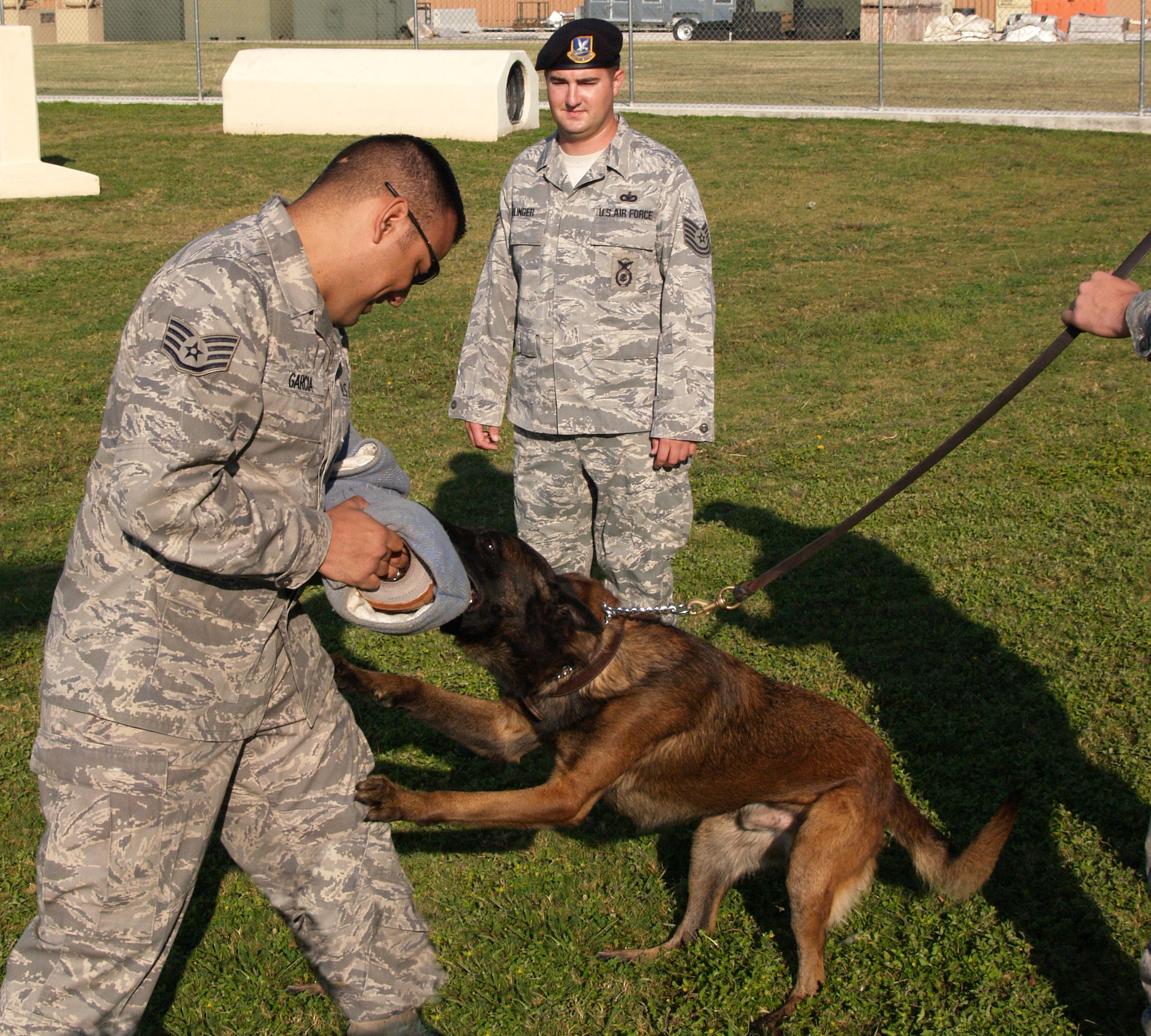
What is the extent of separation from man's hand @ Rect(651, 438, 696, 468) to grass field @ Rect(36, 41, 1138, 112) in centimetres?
1829

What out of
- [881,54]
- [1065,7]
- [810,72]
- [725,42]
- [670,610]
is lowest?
[670,610]

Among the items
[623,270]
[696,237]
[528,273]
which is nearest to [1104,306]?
[696,237]

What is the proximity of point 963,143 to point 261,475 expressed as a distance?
18.2 m

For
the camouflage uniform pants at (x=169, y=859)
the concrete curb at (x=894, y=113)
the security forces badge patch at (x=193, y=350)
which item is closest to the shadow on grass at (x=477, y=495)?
the camouflage uniform pants at (x=169, y=859)

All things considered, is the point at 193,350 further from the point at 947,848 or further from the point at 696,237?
the point at 947,848

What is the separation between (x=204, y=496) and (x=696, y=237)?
2.68m

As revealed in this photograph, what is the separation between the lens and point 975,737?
15.3 ft

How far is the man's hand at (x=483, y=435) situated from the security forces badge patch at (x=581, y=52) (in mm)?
1425

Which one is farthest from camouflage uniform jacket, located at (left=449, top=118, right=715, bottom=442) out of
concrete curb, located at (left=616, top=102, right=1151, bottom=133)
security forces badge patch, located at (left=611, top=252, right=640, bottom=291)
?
concrete curb, located at (left=616, top=102, right=1151, bottom=133)

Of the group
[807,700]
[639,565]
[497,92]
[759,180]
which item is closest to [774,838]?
[807,700]

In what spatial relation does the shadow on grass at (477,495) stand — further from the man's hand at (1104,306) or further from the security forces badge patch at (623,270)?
the man's hand at (1104,306)

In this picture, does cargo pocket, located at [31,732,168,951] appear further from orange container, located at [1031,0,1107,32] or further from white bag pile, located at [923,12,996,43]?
orange container, located at [1031,0,1107,32]

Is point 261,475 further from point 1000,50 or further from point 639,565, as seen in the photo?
point 1000,50

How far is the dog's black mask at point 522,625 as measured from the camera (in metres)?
3.48
